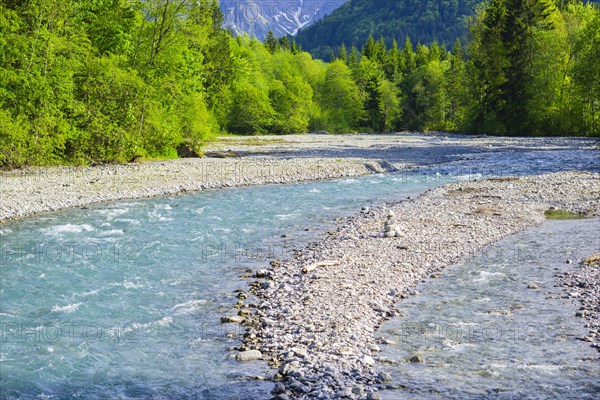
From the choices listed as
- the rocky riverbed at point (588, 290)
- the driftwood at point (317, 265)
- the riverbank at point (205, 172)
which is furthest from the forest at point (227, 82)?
the rocky riverbed at point (588, 290)

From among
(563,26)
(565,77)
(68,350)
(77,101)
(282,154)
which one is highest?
(563,26)

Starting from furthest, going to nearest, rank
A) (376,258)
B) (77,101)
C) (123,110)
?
(123,110)
(77,101)
(376,258)

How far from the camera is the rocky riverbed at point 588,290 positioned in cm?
1056

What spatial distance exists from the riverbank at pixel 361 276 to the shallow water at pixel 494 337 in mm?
486

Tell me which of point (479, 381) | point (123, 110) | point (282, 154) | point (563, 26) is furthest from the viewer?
point (563, 26)

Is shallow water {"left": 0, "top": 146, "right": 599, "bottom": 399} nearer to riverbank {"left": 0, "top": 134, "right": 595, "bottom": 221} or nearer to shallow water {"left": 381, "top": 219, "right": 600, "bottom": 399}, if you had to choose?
riverbank {"left": 0, "top": 134, "right": 595, "bottom": 221}

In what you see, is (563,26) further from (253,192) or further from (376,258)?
(376,258)

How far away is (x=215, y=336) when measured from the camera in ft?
35.0

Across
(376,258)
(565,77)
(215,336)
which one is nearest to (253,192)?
(376,258)

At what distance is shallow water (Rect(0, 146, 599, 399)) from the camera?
9094 millimetres

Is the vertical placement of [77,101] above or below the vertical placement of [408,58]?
below

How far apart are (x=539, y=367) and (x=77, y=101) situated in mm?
29663

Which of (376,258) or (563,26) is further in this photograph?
(563,26)

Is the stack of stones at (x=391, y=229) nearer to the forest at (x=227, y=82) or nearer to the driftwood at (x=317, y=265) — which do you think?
the driftwood at (x=317, y=265)
